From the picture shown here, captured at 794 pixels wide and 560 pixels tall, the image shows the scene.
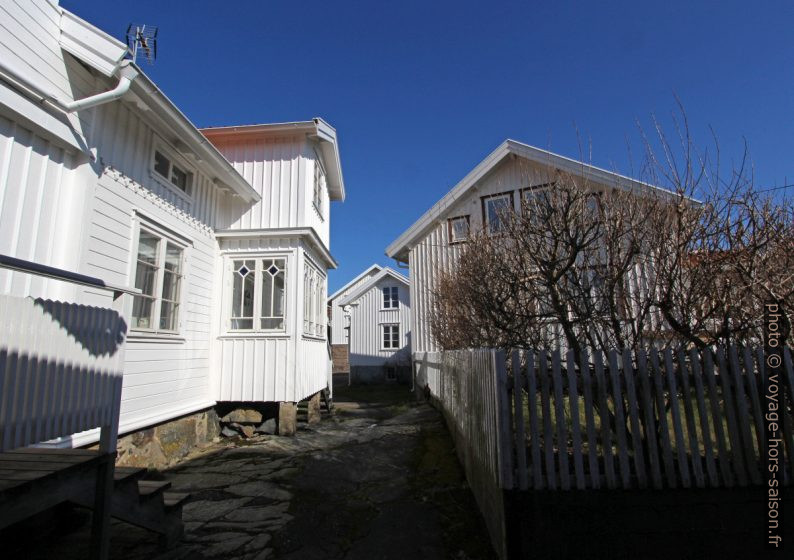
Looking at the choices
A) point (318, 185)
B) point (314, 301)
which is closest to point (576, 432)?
point (314, 301)

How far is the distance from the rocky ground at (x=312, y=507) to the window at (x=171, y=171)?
440cm

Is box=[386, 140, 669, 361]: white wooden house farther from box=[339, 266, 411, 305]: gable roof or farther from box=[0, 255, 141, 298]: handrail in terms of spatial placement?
box=[339, 266, 411, 305]: gable roof

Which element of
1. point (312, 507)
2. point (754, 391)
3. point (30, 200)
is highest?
point (30, 200)

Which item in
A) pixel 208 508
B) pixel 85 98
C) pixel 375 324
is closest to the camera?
pixel 208 508

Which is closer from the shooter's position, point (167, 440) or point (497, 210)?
point (497, 210)

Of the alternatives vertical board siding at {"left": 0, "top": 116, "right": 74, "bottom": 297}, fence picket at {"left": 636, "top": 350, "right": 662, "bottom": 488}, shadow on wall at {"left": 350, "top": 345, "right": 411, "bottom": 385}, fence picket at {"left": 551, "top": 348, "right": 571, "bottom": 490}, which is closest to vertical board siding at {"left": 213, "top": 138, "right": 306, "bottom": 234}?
vertical board siding at {"left": 0, "top": 116, "right": 74, "bottom": 297}

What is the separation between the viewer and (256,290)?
8.06 meters

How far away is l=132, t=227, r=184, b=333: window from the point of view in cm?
589

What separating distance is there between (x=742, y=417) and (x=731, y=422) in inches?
3.4

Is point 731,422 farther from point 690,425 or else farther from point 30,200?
point 30,200

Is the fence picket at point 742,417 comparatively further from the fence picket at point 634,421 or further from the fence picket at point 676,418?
the fence picket at point 634,421

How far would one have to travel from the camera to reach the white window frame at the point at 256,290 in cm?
794

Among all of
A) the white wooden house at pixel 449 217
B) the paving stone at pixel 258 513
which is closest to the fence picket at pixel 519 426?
the paving stone at pixel 258 513

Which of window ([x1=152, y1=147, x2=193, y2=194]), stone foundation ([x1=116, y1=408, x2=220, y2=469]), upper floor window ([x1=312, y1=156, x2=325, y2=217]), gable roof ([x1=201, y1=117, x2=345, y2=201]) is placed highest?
gable roof ([x1=201, y1=117, x2=345, y2=201])
